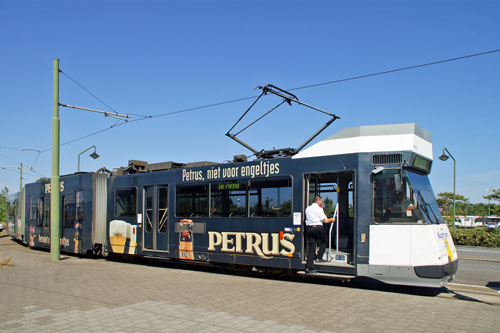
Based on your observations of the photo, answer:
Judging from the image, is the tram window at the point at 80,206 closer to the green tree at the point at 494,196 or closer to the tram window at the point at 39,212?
the tram window at the point at 39,212

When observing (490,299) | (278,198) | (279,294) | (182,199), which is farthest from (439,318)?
(182,199)

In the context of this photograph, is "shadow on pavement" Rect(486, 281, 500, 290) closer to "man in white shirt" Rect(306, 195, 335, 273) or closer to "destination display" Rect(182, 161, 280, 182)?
"man in white shirt" Rect(306, 195, 335, 273)

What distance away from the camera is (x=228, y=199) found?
11133 mm

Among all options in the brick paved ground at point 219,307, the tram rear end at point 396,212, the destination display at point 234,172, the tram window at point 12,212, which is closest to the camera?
the brick paved ground at point 219,307

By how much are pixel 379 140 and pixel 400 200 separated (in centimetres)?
132

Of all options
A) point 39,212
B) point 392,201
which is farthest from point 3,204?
point 392,201

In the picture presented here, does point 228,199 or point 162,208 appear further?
point 162,208

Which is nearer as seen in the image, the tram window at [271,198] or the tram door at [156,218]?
the tram window at [271,198]

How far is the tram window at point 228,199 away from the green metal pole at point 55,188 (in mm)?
6278

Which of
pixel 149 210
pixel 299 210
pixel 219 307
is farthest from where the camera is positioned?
pixel 149 210

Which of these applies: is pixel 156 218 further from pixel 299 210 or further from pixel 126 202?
pixel 299 210

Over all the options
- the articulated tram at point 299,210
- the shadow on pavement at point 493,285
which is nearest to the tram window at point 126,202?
the articulated tram at point 299,210

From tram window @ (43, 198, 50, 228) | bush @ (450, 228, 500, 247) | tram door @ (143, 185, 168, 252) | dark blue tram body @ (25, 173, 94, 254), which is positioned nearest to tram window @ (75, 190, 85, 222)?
dark blue tram body @ (25, 173, 94, 254)

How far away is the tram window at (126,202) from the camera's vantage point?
14000 mm
